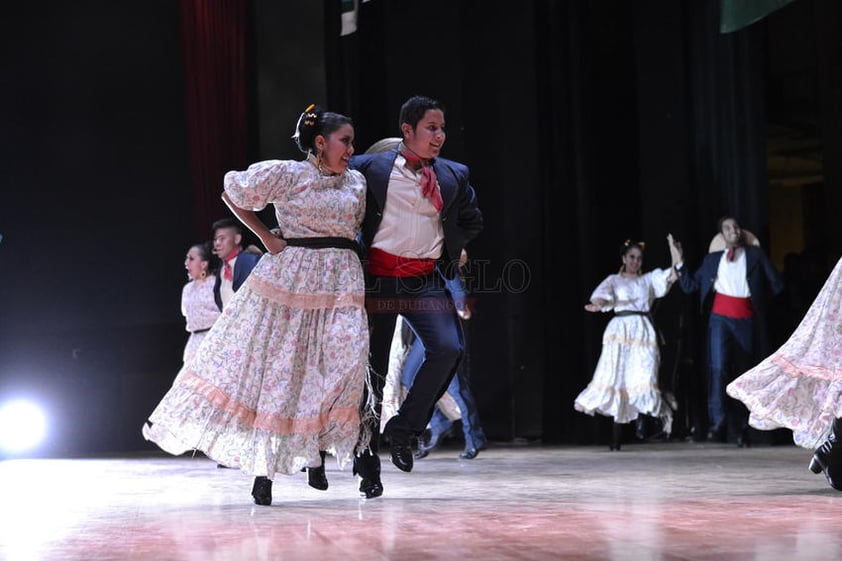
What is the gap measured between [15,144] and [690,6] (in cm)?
522

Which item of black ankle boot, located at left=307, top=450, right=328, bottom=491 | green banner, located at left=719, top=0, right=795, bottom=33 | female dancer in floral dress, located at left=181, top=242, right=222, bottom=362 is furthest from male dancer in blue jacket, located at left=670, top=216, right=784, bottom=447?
black ankle boot, located at left=307, top=450, right=328, bottom=491

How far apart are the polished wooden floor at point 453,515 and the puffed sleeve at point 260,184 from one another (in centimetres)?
109

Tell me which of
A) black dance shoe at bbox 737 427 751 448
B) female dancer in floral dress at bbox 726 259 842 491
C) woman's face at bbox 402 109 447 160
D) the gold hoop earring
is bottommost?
black dance shoe at bbox 737 427 751 448

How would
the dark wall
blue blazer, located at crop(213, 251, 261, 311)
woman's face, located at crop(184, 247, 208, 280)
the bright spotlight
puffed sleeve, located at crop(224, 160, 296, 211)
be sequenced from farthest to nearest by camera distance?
1. the dark wall
2. the bright spotlight
3. woman's face, located at crop(184, 247, 208, 280)
4. blue blazer, located at crop(213, 251, 261, 311)
5. puffed sleeve, located at crop(224, 160, 296, 211)

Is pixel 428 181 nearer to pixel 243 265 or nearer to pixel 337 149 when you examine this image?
pixel 337 149

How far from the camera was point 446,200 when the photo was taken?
14.6 feet

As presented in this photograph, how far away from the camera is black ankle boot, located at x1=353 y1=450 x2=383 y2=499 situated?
4.34m

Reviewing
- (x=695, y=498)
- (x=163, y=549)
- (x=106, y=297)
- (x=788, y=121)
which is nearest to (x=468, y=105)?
(x=788, y=121)

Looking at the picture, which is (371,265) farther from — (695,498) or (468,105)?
(468,105)

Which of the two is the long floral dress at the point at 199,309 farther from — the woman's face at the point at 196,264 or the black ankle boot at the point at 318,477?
the black ankle boot at the point at 318,477

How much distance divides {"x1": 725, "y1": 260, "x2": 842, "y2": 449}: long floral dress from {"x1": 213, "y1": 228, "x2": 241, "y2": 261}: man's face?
11.9 ft

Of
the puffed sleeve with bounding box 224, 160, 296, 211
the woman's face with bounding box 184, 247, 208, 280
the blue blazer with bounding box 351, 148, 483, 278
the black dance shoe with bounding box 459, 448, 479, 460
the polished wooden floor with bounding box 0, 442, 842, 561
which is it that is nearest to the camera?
the polished wooden floor with bounding box 0, 442, 842, 561

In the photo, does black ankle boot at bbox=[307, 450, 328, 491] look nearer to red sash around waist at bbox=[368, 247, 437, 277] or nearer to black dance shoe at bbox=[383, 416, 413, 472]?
black dance shoe at bbox=[383, 416, 413, 472]

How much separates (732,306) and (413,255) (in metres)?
4.21
